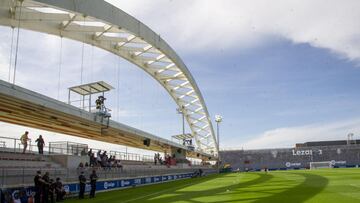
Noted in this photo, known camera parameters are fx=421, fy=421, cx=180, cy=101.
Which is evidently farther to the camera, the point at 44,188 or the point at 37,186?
the point at 44,188

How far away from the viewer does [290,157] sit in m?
121

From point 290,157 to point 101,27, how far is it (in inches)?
3775

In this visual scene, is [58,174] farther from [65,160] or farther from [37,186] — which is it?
[65,160]

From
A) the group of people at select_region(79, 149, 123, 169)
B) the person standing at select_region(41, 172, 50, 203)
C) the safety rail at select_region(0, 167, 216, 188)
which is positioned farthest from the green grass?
the group of people at select_region(79, 149, 123, 169)

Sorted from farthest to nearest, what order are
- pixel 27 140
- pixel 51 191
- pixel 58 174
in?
pixel 27 140
pixel 58 174
pixel 51 191

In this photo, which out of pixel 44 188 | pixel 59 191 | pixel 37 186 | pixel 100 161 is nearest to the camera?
pixel 37 186

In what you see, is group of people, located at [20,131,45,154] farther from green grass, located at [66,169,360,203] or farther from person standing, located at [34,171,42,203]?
person standing, located at [34,171,42,203]

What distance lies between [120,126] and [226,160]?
9287 centimetres

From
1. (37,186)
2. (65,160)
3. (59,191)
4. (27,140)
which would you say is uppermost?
Answer: (27,140)

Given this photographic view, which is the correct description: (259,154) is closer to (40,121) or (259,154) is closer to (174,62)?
(174,62)

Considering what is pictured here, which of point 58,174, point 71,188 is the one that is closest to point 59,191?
point 58,174

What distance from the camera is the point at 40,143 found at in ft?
89.3

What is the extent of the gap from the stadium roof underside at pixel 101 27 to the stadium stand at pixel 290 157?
207 ft

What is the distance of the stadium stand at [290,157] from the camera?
116562 millimetres
